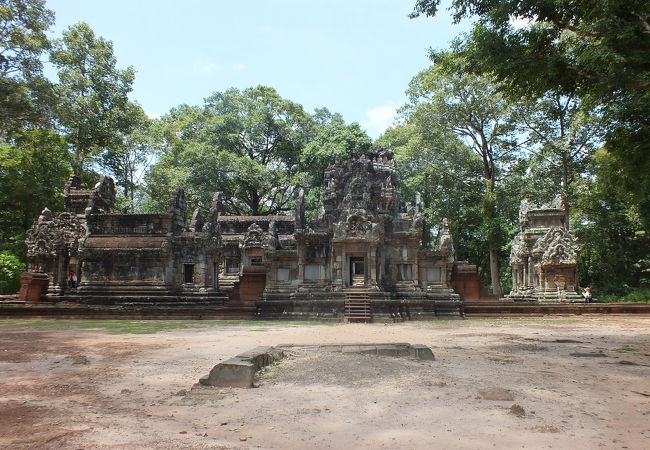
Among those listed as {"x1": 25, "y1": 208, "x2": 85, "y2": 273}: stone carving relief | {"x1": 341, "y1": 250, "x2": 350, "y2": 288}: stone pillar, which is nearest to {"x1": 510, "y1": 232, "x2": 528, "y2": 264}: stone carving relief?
{"x1": 341, "y1": 250, "x2": 350, "y2": 288}: stone pillar

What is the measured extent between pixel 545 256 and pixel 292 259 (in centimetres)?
1530

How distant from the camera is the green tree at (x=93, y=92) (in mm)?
36469

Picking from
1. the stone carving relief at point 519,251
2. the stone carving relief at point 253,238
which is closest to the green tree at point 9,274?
the stone carving relief at point 253,238

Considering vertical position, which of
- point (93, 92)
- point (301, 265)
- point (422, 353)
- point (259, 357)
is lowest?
point (422, 353)

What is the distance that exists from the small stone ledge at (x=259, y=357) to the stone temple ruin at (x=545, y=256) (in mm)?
21100

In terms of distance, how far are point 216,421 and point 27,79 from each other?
2168 centimetres

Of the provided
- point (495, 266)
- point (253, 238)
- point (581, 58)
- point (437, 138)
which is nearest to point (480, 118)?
point (437, 138)

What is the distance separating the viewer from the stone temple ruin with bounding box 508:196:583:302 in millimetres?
26328

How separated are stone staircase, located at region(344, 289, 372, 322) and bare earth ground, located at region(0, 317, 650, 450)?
946 centimetres

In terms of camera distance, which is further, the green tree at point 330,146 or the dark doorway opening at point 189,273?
the green tree at point 330,146

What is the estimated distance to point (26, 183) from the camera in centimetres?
3012

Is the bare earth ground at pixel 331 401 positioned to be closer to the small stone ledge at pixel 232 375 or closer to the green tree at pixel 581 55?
the small stone ledge at pixel 232 375

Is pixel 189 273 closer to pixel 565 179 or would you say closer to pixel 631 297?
pixel 565 179

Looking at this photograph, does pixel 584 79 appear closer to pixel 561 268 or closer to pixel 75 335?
pixel 75 335
